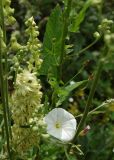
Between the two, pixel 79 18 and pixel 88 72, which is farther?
pixel 88 72

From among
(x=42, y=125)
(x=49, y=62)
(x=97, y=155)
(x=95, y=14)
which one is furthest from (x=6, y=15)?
(x=95, y=14)

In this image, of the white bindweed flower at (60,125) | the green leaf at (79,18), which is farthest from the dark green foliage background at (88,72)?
the green leaf at (79,18)

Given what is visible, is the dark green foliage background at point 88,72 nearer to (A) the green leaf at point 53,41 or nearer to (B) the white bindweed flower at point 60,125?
(B) the white bindweed flower at point 60,125

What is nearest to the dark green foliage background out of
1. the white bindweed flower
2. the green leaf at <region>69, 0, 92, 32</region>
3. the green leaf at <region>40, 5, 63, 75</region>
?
the white bindweed flower

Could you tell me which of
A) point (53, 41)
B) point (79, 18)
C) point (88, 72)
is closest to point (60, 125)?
point (53, 41)

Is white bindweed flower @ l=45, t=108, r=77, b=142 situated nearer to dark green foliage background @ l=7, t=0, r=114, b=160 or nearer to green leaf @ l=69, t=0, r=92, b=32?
dark green foliage background @ l=7, t=0, r=114, b=160

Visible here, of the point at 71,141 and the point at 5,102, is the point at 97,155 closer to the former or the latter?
the point at 71,141

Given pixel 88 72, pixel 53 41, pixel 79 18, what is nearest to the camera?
pixel 79 18

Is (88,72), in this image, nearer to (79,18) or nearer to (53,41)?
(53,41)
